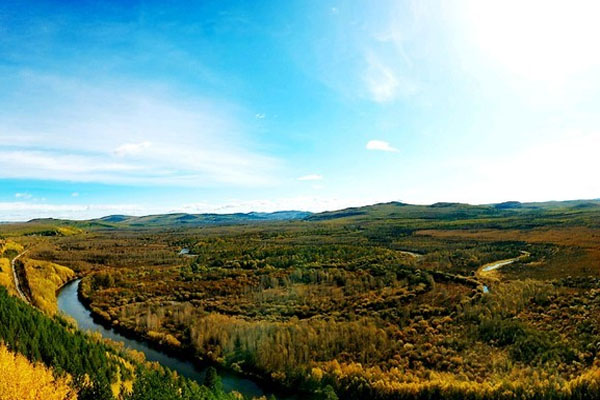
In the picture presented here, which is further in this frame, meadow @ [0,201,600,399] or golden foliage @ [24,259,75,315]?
golden foliage @ [24,259,75,315]

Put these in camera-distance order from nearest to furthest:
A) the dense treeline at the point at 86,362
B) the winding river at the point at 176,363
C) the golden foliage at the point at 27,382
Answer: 1. the golden foliage at the point at 27,382
2. the dense treeline at the point at 86,362
3. the winding river at the point at 176,363

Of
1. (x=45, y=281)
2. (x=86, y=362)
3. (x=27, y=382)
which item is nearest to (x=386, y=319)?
(x=86, y=362)

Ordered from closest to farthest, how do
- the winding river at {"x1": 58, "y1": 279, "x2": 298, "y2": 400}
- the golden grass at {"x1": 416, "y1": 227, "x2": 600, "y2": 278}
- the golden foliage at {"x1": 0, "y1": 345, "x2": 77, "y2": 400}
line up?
the golden foliage at {"x1": 0, "y1": 345, "x2": 77, "y2": 400}, the winding river at {"x1": 58, "y1": 279, "x2": 298, "y2": 400}, the golden grass at {"x1": 416, "y1": 227, "x2": 600, "y2": 278}

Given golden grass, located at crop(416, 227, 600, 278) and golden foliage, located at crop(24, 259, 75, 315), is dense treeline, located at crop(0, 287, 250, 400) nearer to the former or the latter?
golden foliage, located at crop(24, 259, 75, 315)

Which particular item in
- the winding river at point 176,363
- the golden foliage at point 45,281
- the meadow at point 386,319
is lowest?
the winding river at point 176,363

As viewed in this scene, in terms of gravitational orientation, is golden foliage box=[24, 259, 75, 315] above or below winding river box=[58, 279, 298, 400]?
above

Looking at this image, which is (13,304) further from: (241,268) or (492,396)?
(241,268)

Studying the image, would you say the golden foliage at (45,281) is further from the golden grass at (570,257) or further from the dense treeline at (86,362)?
the golden grass at (570,257)

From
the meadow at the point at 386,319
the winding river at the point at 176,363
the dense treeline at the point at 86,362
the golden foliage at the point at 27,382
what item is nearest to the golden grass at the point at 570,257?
the meadow at the point at 386,319

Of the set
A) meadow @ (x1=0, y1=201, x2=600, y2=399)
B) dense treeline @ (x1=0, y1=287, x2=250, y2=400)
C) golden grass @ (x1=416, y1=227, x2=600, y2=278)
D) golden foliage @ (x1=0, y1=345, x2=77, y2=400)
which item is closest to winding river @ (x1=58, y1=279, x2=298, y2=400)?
meadow @ (x1=0, y1=201, x2=600, y2=399)
